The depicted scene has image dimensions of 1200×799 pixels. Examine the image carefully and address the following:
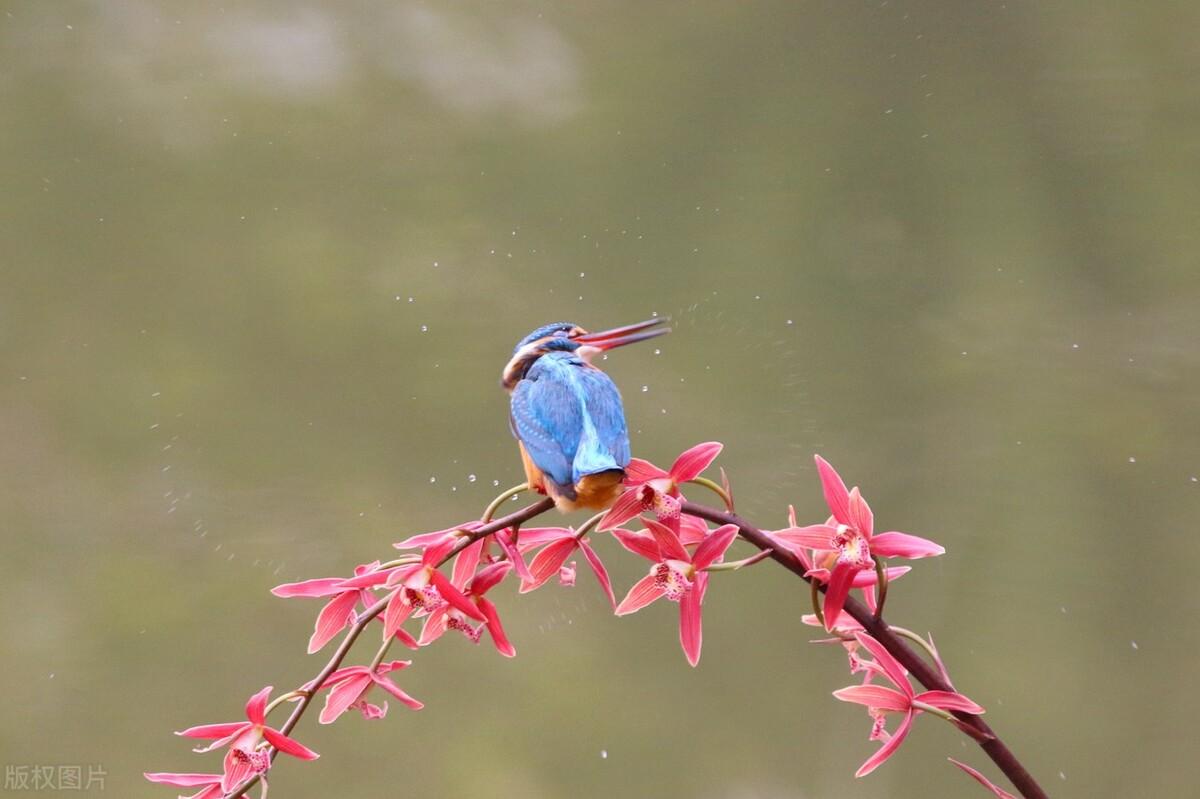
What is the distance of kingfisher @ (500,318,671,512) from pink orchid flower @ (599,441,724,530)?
19 mm

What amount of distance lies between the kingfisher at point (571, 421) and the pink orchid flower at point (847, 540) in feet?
0.31

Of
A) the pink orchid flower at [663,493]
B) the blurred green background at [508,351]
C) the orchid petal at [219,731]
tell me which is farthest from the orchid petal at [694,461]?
the blurred green background at [508,351]

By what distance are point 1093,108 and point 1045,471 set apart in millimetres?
409

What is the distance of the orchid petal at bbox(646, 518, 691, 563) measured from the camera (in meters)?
0.48

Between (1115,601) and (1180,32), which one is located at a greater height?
(1180,32)

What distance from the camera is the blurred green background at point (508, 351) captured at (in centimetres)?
127

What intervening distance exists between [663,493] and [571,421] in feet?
0.34

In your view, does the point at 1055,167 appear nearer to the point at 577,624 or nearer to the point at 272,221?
the point at 577,624

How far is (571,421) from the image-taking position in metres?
0.58

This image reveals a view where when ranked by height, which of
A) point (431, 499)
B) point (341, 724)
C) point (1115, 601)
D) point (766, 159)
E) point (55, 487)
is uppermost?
point (766, 159)

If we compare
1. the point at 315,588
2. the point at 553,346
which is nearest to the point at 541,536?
the point at 315,588

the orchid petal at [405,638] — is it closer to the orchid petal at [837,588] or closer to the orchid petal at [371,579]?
the orchid petal at [371,579]

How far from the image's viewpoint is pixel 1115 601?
1.26 meters

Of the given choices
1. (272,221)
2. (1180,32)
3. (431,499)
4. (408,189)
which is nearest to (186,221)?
(272,221)
